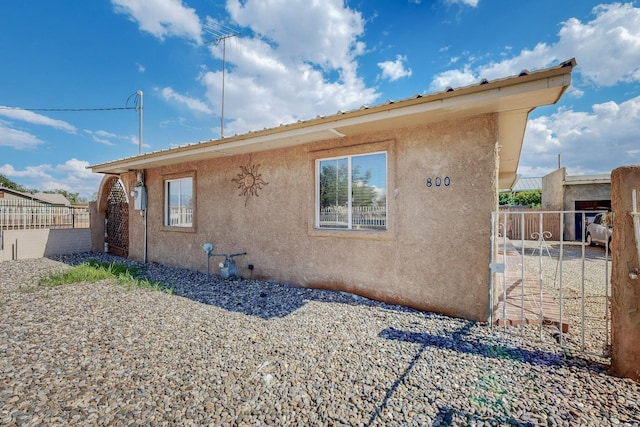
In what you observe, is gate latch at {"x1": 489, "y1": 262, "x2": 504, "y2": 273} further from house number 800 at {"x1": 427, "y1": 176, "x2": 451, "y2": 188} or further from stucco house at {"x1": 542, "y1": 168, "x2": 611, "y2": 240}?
stucco house at {"x1": 542, "y1": 168, "x2": 611, "y2": 240}

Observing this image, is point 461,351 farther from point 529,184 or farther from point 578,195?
point 529,184

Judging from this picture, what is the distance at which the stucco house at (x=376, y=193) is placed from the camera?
488 cm

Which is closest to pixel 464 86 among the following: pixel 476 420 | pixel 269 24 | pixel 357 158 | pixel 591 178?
pixel 357 158

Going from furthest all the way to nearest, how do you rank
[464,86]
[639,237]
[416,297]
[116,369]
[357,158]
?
[357,158] < [416,297] < [464,86] < [116,369] < [639,237]

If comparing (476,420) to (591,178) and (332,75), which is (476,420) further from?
(591,178)

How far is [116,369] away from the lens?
11.1 feet

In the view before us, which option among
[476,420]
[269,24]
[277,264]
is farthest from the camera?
[269,24]

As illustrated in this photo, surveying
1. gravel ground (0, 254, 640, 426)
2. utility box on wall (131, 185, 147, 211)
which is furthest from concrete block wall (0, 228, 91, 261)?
gravel ground (0, 254, 640, 426)

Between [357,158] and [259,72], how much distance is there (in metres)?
11.7

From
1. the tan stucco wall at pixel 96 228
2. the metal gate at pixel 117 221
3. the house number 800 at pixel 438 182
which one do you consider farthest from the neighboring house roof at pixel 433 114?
the tan stucco wall at pixel 96 228

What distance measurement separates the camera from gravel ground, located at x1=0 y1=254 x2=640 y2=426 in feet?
8.50

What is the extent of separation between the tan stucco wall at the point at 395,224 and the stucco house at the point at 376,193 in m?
0.02

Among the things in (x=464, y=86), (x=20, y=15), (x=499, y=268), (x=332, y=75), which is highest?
(x=20, y=15)

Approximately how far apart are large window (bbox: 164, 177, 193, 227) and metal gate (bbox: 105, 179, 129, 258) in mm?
3490
